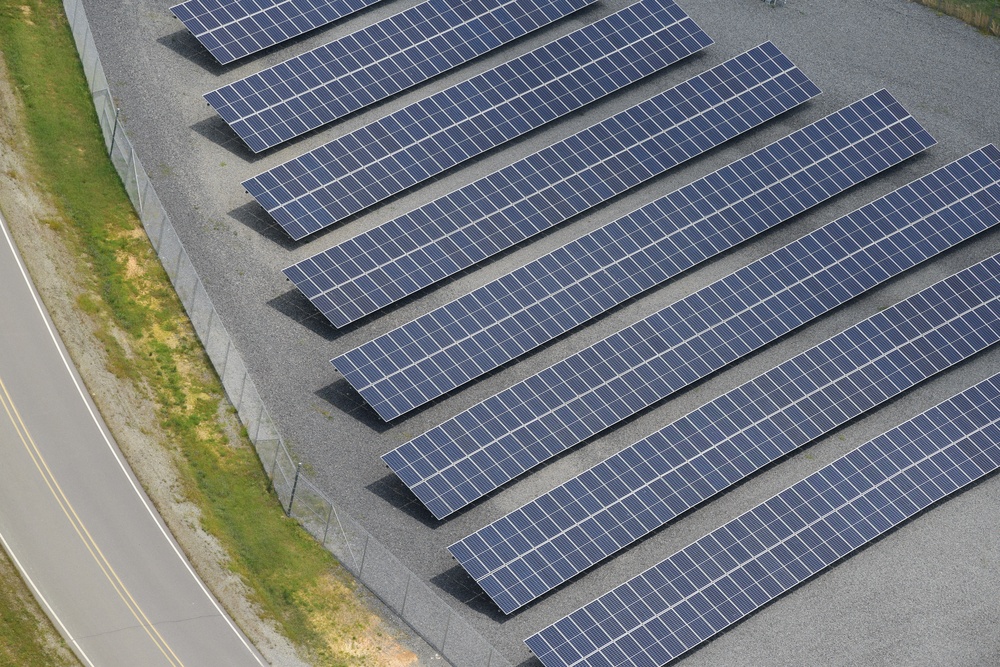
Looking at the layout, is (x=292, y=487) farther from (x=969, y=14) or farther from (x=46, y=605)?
(x=969, y=14)

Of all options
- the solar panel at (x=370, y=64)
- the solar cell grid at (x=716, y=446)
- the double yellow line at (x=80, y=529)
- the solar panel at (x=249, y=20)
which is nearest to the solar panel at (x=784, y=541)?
the solar cell grid at (x=716, y=446)

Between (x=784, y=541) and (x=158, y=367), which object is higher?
(x=158, y=367)

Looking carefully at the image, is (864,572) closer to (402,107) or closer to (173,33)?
(402,107)

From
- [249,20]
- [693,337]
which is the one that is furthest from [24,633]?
[249,20]

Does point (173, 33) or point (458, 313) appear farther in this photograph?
point (173, 33)

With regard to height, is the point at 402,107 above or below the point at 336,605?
above

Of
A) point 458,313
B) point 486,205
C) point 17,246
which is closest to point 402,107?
point 486,205

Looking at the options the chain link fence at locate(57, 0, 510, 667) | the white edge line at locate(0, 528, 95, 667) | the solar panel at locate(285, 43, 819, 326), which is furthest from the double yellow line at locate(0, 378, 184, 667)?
the solar panel at locate(285, 43, 819, 326)
